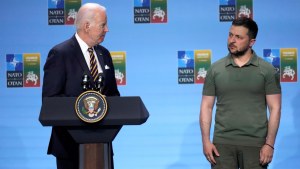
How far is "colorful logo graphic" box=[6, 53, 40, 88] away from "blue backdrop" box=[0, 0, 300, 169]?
5 centimetres

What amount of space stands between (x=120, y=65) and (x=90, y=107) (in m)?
2.21

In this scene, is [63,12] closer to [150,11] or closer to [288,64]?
[150,11]

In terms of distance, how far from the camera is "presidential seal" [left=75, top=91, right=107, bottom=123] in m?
2.29

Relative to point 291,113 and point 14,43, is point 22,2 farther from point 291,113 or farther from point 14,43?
point 291,113

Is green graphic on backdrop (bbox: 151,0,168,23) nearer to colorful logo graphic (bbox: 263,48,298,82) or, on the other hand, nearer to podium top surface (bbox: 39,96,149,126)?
colorful logo graphic (bbox: 263,48,298,82)

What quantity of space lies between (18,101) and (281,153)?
7.18 feet

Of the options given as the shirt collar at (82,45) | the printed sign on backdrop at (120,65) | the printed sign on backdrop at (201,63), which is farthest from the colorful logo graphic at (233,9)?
the shirt collar at (82,45)

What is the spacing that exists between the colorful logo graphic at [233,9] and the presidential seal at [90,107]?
2385 millimetres

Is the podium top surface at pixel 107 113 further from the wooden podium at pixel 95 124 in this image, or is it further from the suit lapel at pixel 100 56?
the suit lapel at pixel 100 56

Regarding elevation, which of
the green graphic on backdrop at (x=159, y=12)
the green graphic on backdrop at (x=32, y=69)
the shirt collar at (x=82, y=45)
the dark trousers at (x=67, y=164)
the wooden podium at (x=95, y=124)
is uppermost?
the green graphic on backdrop at (x=159, y=12)

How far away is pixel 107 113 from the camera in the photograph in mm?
2316

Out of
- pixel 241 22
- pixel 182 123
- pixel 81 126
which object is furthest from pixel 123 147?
pixel 81 126

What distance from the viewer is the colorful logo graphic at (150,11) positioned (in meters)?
4.48

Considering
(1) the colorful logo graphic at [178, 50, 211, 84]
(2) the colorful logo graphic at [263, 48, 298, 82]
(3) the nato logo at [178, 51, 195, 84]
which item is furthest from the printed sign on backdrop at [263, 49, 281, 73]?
(3) the nato logo at [178, 51, 195, 84]
